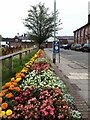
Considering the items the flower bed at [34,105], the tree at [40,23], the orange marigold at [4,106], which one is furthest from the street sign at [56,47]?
the tree at [40,23]

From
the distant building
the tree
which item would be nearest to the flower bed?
the tree

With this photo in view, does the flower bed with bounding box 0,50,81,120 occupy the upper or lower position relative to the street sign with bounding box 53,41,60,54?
lower

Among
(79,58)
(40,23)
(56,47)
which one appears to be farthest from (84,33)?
(56,47)

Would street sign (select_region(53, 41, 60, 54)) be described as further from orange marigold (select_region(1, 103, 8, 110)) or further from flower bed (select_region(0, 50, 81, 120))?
orange marigold (select_region(1, 103, 8, 110))

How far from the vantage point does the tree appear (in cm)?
5431

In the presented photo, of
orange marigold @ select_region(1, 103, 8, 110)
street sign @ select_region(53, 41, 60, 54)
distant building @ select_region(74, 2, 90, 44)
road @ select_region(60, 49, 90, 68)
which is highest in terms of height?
distant building @ select_region(74, 2, 90, 44)

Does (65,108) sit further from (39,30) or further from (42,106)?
(39,30)

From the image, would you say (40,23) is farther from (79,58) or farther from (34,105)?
(34,105)

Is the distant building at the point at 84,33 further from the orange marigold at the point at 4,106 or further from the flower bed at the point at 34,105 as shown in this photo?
the orange marigold at the point at 4,106

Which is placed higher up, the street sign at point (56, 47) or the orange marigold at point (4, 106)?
the street sign at point (56, 47)

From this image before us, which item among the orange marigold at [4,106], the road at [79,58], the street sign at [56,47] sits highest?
the street sign at [56,47]

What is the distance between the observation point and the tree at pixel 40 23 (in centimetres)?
5431

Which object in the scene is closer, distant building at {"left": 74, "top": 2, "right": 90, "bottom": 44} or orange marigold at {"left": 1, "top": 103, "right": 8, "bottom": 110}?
orange marigold at {"left": 1, "top": 103, "right": 8, "bottom": 110}

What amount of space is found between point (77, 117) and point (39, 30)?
170 feet
